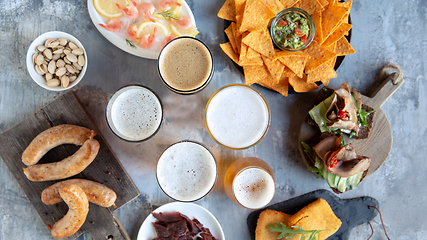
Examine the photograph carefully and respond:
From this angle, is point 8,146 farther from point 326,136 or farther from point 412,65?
point 412,65

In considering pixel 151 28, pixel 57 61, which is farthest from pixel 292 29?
pixel 57 61

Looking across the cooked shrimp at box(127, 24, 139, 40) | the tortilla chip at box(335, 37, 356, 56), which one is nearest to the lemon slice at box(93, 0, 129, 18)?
the cooked shrimp at box(127, 24, 139, 40)

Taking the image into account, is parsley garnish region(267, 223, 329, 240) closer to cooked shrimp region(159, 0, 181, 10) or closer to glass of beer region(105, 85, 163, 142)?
glass of beer region(105, 85, 163, 142)

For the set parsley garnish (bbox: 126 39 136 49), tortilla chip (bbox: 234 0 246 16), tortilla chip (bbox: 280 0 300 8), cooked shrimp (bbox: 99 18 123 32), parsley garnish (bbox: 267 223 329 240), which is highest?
tortilla chip (bbox: 280 0 300 8)

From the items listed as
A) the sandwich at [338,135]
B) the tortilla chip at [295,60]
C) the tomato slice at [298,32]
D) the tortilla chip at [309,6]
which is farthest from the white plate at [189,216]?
the tortilla chip at [309,6]

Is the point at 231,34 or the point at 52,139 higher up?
the point at 231,34

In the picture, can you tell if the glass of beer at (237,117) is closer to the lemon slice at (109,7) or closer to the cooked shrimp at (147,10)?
the cooked shrimp at (147,10)

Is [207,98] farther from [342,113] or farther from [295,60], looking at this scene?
[342,113]
